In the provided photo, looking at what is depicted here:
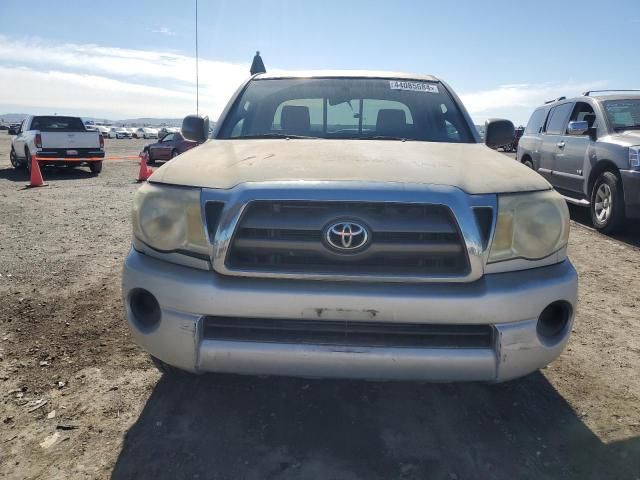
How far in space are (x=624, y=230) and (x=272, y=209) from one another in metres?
6.21

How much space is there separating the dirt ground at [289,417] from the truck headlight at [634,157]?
2898mm

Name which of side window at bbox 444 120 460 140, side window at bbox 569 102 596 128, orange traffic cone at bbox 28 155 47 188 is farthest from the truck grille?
orange traffic cone at bbox 28 155 47 188

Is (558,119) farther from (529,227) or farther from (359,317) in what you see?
(359,317)

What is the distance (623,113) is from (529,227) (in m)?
5.98

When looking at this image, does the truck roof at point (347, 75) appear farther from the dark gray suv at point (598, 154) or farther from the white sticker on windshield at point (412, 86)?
the dark gray suv at point (598, 154)

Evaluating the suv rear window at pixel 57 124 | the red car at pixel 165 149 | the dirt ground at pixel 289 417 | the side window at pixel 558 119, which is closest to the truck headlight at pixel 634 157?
the side window at pixel 558 119

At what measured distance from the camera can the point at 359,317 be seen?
1.96 meters

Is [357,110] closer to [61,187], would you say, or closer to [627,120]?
[627,120]

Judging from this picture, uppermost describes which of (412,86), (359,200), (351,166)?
(412,86)

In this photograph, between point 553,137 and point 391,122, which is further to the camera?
point 553,137

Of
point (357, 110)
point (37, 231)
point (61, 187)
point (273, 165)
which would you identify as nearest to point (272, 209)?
point (273, 165)

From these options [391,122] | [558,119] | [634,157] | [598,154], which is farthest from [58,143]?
[634,157]

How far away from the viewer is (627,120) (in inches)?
263

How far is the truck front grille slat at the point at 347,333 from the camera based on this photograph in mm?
1999
